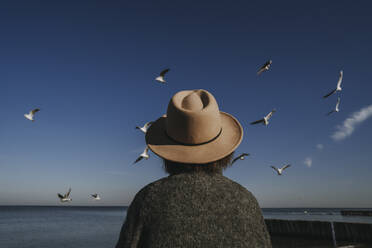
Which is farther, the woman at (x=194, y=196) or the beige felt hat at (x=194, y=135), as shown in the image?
the beige felt hat at (x=194, y=135)

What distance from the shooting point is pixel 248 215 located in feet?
6.16

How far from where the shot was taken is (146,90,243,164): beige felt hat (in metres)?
1.95

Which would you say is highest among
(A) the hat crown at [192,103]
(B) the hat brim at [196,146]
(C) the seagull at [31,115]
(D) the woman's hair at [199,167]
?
(C) the seagull at [31,115]

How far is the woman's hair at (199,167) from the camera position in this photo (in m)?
1.93

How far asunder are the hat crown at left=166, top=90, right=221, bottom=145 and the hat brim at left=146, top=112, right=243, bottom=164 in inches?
1.8

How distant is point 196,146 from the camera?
201cm

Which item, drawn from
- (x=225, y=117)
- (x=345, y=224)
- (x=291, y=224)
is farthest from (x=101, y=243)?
(x=225, y=117)

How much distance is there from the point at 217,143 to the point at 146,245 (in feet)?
2.67

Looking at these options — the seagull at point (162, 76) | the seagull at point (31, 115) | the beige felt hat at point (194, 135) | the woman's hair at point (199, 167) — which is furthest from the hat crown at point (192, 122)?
the seagull at point (31, 115)

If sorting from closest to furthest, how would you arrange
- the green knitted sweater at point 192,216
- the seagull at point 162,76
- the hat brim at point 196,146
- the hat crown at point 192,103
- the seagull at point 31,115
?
the green knitted sweater at point 192,216 → the hat brim at point 196,146 → the hat crown at point 192,103 → the seagull at point 162,76 → the seagull at point 31,115

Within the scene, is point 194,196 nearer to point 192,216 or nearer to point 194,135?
point 192,216

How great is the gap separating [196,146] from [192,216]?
0.48 metres

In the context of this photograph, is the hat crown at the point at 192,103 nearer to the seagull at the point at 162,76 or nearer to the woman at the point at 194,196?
the woman at the point at 194,196

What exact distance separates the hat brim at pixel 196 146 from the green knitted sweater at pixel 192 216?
12cm
